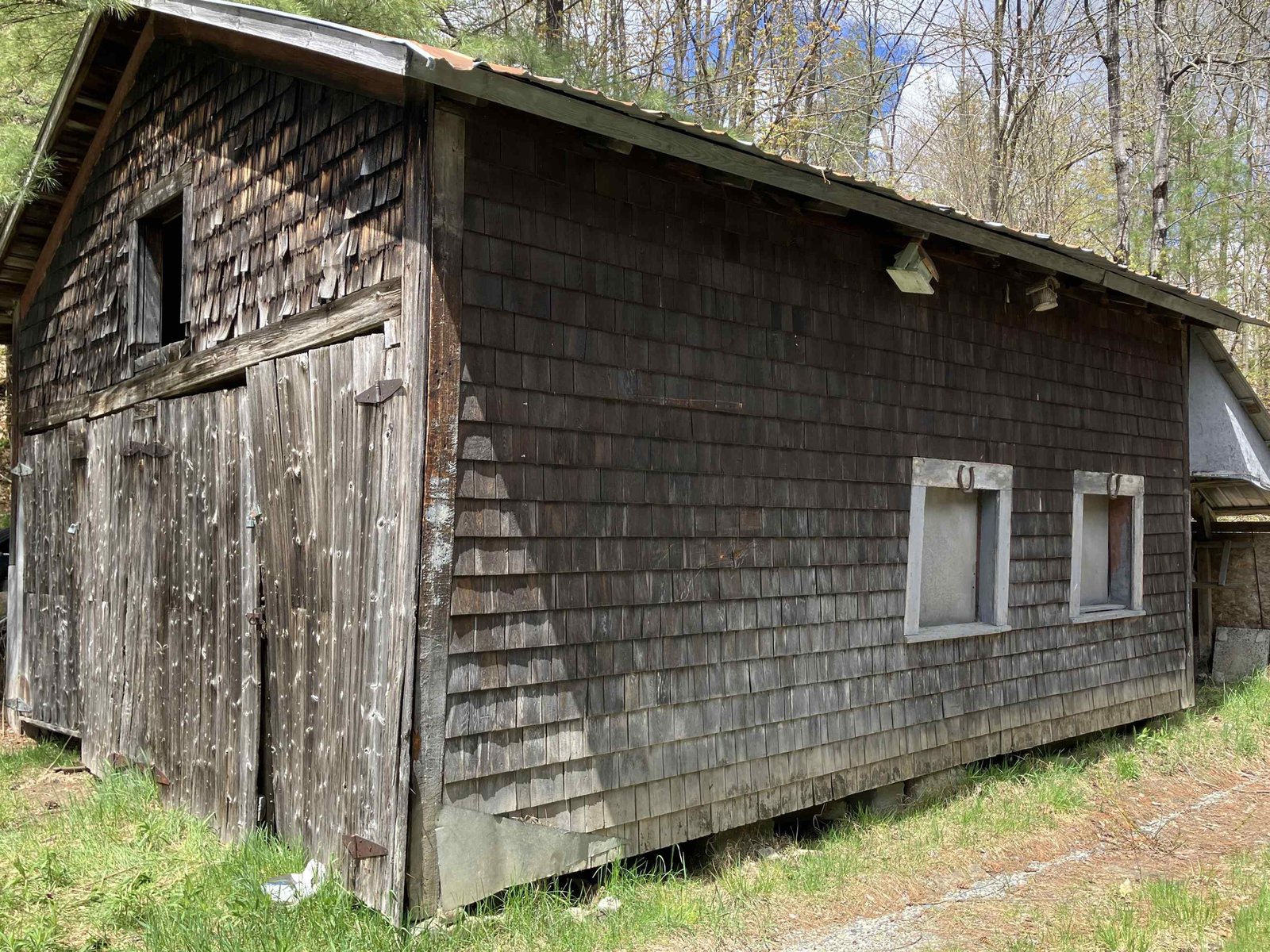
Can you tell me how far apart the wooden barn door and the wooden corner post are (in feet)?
5.11

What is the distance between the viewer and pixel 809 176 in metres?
5.60

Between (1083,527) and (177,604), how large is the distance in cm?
700

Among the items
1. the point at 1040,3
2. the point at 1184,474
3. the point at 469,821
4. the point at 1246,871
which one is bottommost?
the point at 1246,871

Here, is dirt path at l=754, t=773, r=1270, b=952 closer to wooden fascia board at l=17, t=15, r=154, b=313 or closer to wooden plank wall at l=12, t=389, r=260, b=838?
wooden plank wall at l=12, t=389, r=260, b=838

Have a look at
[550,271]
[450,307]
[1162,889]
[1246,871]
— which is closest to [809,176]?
[550,271]

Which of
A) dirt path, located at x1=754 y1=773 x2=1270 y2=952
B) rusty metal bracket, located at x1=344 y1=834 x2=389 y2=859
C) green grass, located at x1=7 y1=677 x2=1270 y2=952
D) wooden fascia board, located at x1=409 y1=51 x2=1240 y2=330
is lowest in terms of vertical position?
dirt path, located at x1=754 y1=773 x2=1270 y2=952

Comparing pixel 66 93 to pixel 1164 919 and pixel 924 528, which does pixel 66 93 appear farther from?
pixel 1164 919

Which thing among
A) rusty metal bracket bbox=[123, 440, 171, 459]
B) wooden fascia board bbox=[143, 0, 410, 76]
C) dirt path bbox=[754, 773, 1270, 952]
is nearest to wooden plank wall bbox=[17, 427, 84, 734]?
rusty metal bracket bbox=[123, 440, 171, 459]

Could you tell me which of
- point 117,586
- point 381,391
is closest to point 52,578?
point 117,586

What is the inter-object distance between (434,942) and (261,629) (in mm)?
2048

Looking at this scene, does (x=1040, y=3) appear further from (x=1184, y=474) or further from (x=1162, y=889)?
(x=1162, y=889)

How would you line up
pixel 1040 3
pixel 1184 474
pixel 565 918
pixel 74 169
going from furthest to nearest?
pixel 1040 3, pixel 1184 474, pixel 74 169, pixel 565 918

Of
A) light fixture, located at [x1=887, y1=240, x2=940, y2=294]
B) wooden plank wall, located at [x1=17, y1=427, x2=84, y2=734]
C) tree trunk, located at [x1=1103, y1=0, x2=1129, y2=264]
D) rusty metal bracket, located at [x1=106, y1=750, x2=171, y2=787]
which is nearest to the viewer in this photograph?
rusty metal bracket, located at [x1=106, y1=750, x2=171, y2=787]

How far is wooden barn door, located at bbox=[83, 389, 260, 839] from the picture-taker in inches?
232
